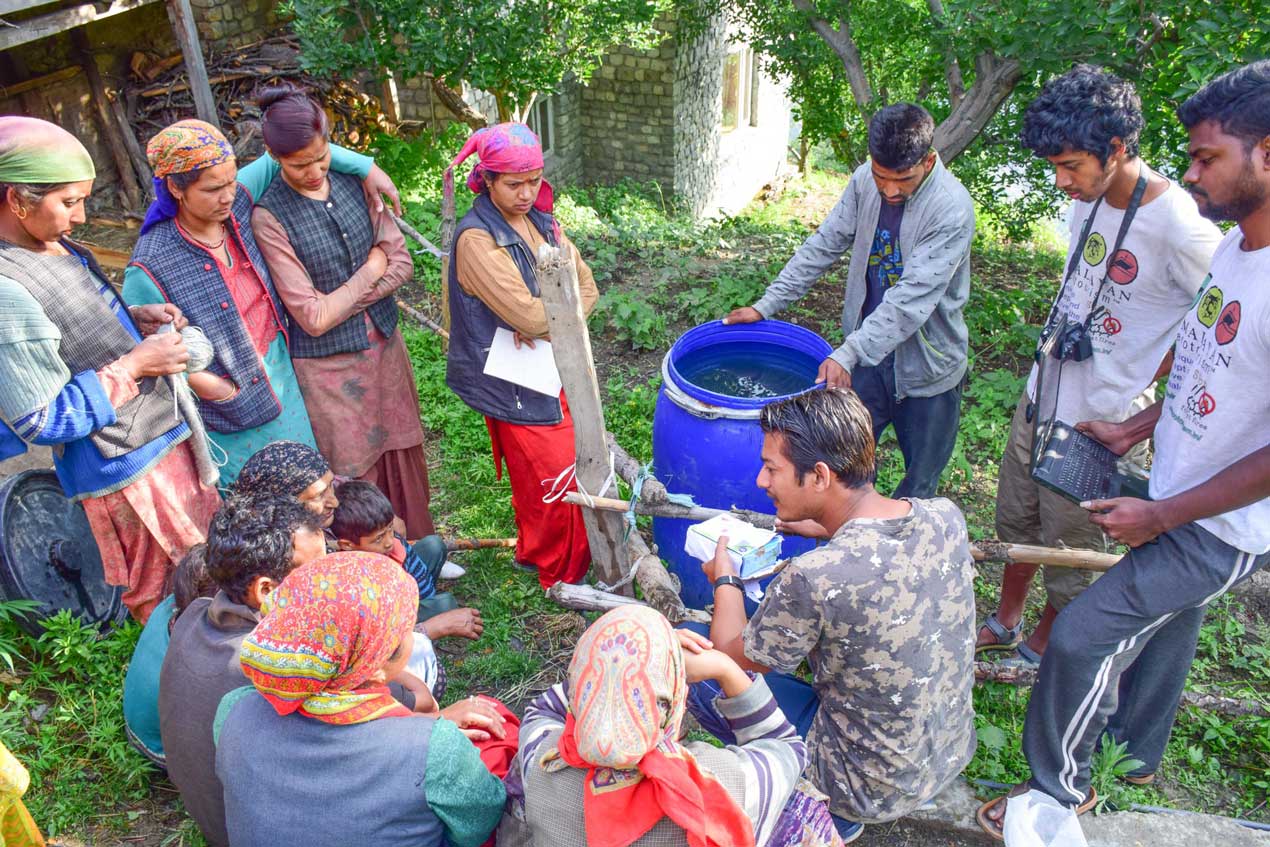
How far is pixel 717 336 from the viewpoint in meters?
3.68

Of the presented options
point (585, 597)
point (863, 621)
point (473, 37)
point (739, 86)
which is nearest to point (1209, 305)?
point (863, 621)

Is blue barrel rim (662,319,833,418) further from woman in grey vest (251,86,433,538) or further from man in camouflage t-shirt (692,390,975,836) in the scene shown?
woman in grey vest (251,86,433,538)

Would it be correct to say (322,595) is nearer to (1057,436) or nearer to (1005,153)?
(1057,436)

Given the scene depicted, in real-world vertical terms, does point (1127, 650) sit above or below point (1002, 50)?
below

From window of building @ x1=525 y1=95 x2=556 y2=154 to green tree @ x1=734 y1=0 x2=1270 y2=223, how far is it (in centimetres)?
351

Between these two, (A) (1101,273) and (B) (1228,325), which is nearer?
(B) (1228,325)

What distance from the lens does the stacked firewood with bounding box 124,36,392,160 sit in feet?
27.9

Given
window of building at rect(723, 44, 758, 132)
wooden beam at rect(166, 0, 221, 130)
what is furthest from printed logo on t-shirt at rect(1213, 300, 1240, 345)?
window of building at rect(723, 44, 758, 132)

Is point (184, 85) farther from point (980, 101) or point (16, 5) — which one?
point (980, 101)

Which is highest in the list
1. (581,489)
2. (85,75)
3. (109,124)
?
(85,75)

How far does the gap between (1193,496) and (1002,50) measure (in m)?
3.31

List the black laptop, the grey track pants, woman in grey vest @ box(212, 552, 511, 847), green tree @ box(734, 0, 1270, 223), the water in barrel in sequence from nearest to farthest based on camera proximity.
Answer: woman in grey vest @ box(212, 552, 511, 847)
the grey track pants
the black laptop
the water in barrel
green tree @ box(734, 0, 1270, 223)

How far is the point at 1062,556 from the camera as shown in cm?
283

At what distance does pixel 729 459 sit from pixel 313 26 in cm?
643
